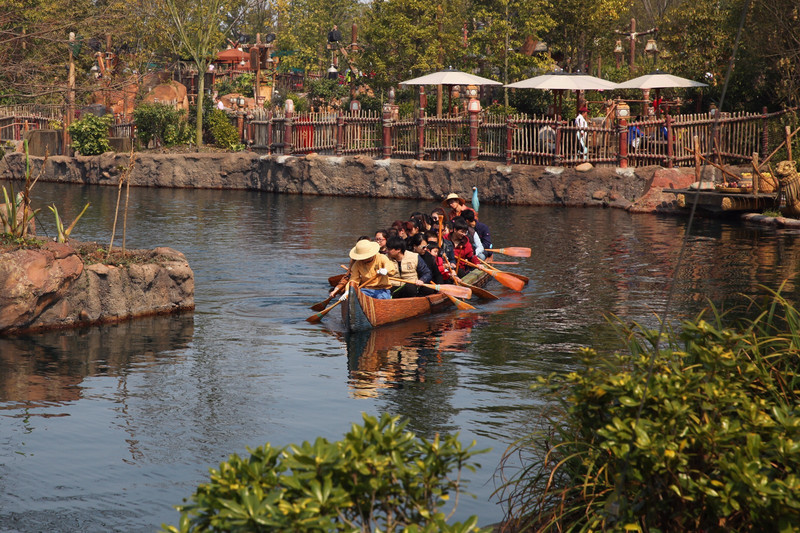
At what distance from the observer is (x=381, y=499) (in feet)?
13.5

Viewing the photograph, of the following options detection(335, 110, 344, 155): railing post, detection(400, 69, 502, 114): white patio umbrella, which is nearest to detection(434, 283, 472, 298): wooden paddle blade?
detection(400, 69, 502, 114): white patio umbrella

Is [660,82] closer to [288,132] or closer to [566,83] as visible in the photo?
[566,83]

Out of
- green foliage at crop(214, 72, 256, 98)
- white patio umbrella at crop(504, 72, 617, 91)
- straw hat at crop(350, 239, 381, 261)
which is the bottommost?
straw hat at crop(350, 239, 381, 261)

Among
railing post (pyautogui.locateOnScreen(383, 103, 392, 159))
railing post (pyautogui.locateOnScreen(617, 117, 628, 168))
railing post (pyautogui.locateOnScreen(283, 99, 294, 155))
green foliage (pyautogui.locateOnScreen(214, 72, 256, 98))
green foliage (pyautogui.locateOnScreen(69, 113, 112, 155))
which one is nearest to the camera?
railing post (pyautogui.locateOnScreen(617, 117, 628, 168))

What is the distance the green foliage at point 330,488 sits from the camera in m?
3.78

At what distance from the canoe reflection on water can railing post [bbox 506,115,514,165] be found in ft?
52.4

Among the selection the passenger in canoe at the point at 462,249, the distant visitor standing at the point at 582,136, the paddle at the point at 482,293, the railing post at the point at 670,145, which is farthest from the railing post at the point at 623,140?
the paddle at the point at 482,293

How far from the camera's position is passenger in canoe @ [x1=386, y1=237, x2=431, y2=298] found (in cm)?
1359

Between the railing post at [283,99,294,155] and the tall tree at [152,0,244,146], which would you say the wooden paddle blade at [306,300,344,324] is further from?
the tall tree at [152,0,244,146]

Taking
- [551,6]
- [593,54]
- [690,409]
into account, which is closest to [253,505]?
[690,409]

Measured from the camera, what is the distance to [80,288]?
12781mm

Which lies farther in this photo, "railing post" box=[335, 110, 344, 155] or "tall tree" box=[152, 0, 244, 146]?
"tall tree" box=[152, 0, 244, 146]

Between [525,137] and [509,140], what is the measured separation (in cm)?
53

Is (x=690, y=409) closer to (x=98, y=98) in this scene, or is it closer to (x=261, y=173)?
(x=261, y=173)
